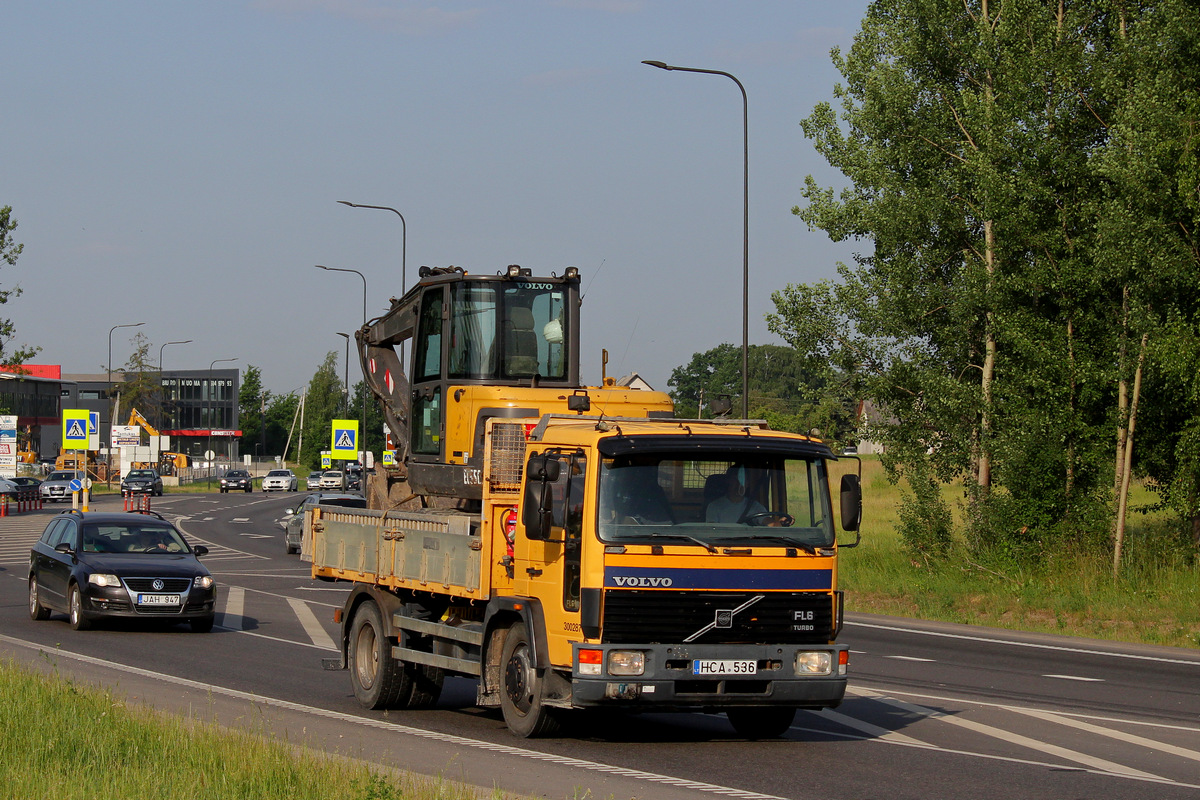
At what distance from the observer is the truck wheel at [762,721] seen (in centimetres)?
1110

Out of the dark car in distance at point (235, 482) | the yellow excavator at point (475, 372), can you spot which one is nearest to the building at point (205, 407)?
the dark car in distance at point (235, 482)

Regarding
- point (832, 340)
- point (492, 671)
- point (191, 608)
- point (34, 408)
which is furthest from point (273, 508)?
point (34, 408)

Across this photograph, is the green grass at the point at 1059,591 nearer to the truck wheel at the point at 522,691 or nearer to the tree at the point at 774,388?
the tree at the point at 774,388

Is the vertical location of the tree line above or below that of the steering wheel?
above

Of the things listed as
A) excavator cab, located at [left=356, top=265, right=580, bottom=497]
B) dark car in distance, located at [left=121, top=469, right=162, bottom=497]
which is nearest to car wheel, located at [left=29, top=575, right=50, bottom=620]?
excavator cab, located at [left=356, top=265, right=580, bottom=497]

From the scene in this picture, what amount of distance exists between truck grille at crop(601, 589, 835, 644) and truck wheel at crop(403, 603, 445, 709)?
2677 millimetres

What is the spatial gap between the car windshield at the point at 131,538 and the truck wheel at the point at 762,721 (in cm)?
1178

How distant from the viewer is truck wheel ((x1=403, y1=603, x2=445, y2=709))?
1212cm

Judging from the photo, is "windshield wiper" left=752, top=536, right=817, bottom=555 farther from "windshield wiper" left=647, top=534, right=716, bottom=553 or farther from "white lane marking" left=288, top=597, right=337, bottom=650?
"white lane marking" left=288, top=597, right=337, bottom=650

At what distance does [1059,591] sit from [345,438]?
31877 mm

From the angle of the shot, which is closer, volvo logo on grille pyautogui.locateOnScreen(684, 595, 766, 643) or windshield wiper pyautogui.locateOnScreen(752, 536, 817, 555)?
volvo logo on grille pyautogui.locateOnScreen(684, 595, 766, 643)

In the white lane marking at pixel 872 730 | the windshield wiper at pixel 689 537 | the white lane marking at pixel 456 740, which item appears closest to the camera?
the white lane marking at pixel 456 740

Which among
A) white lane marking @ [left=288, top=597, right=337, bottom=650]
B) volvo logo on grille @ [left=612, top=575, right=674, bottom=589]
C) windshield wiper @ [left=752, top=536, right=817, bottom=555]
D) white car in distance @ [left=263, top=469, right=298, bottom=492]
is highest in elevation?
windshield wiper @ [left=752, top=536, right=817, bottom=555]

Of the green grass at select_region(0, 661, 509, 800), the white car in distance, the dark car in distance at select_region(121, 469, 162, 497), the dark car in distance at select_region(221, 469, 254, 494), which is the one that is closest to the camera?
the green grass at select_region(0, 661, 509, 800)
